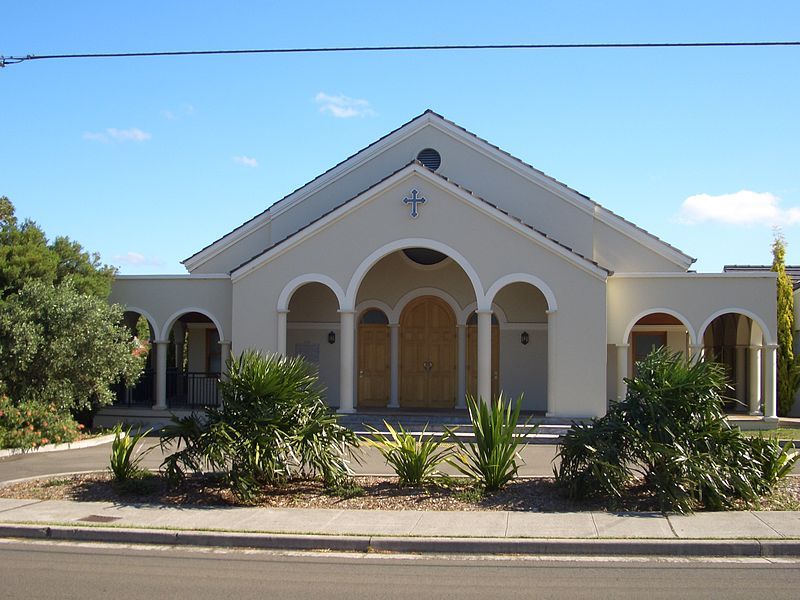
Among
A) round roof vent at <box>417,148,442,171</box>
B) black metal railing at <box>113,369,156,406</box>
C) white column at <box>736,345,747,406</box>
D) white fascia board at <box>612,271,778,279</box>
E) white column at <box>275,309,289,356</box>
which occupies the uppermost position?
round roof vent at <box>417,148,442,171</box>

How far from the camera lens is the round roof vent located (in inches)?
942

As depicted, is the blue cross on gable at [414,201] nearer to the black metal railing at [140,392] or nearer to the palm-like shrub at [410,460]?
the palm-like shrub at [410,460]

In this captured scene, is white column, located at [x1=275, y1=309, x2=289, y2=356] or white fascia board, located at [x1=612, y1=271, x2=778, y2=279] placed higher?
white fascia board, located at [x1=612, y1=271, x2=778, y2=279]

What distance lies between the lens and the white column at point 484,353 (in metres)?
20.2

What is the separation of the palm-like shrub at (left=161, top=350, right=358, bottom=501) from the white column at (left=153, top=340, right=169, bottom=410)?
1107cm

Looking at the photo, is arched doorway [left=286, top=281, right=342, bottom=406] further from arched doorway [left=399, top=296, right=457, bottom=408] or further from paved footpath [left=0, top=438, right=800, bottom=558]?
paved footpath [left=0, top=438, right=800, bottom=558]

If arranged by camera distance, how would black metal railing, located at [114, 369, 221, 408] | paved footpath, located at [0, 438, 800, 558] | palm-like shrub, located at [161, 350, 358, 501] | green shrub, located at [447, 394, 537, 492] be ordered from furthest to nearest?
1. black metal railing, located at [114, 369, 221, 408]
2. green shrub, located at [447, 394, 537, 492]
3. palm-like shrub, located at [161, 350, 358, 501]
4. paved footpath, located at [0, 438, 800, 558]

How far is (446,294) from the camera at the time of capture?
23484 mm

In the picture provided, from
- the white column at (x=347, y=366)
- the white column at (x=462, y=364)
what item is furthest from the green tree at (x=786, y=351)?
the white column at (x=347, y=366)

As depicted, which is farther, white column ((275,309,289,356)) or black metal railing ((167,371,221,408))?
black metal railing ((167,371,221,408))

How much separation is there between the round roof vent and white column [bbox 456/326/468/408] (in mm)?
4538

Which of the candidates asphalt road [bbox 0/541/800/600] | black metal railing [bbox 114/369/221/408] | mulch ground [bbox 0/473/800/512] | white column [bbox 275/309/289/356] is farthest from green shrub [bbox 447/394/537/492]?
black metal railing [bbox 114/369/221/408]

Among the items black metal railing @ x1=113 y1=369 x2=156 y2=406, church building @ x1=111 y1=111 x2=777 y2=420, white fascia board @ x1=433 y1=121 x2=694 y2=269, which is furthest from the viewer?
black metal railing @ x1=113 y1=369 x2=156 y2=406

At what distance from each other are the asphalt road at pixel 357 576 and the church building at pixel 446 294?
11.2 m
